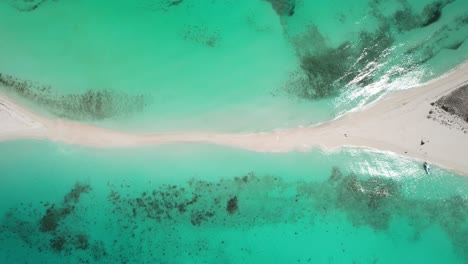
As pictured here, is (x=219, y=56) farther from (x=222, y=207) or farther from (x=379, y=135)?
(x=379, y=135)

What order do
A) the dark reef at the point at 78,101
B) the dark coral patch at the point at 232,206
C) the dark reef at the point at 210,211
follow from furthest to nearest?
the dark coral patch at the point at 232,206, the dark reef at the point at 78,101, the dark reef at the point at 210,211

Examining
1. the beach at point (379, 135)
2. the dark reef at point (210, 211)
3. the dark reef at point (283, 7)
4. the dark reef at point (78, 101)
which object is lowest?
the dark reef at point (210, 211)

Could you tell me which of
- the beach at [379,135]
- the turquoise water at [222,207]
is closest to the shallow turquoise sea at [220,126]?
the turquoise water at [222,207]

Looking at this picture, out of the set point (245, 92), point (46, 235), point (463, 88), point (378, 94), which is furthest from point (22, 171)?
point (463, 88)

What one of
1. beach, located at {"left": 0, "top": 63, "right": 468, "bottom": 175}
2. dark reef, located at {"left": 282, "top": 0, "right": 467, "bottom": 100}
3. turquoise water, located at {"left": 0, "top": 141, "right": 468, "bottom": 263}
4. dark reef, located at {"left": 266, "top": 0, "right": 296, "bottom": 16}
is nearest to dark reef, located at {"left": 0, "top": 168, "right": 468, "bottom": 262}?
turquoise water, located at {"left": 0, "top": 141, "right": 468, "bottom": 263}

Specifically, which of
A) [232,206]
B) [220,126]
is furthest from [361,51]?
[232,206]

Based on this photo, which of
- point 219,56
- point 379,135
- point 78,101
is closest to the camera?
point 78,101

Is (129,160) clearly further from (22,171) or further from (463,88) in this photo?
(463,88)

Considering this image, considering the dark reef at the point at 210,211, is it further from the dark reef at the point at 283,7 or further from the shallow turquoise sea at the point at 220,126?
the dark reef at the point at 283,7
